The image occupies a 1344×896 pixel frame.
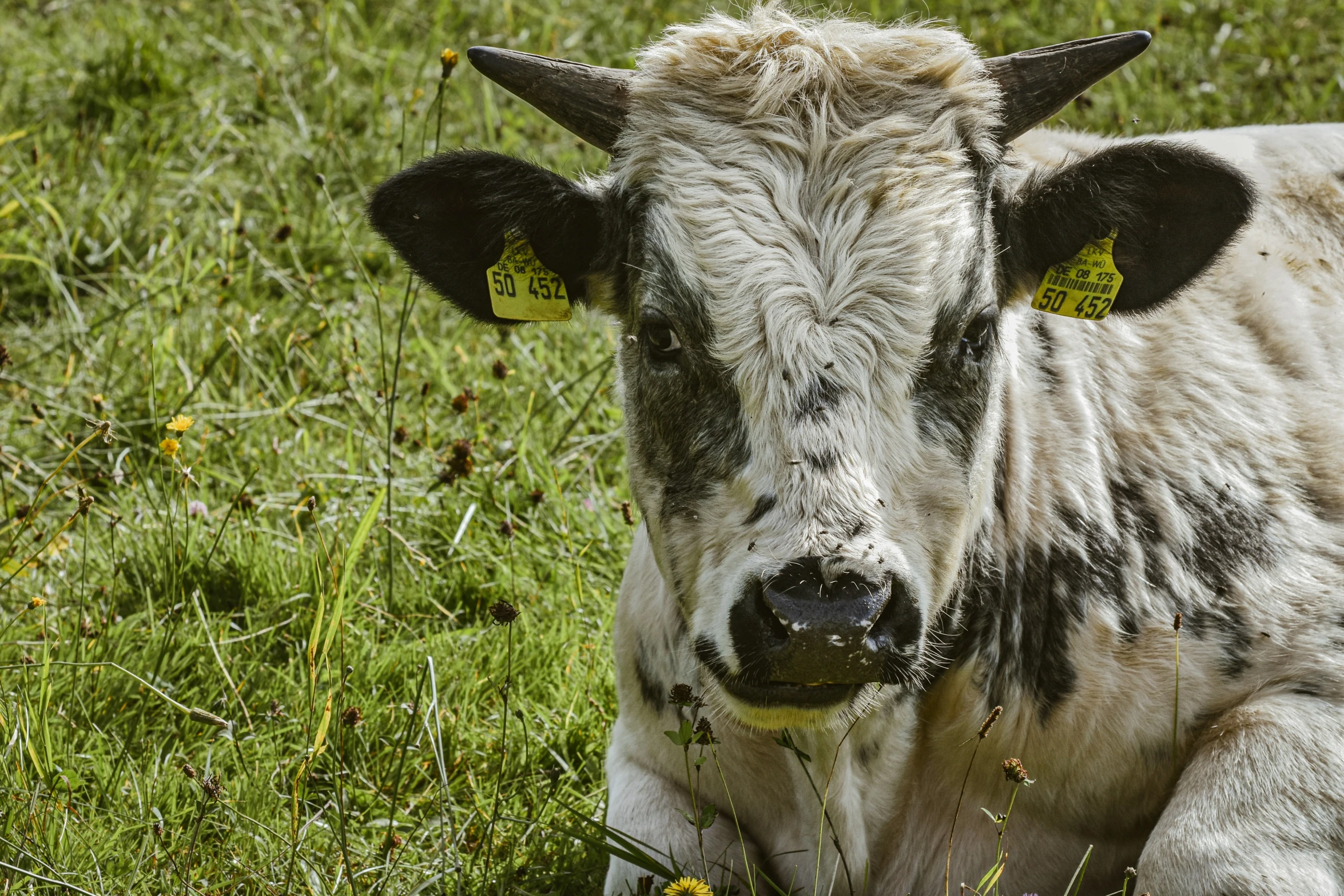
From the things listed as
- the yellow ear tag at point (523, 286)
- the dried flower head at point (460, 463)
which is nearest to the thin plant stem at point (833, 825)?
the yellow ear tag at point (523, 286)

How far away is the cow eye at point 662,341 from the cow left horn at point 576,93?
0.56 m

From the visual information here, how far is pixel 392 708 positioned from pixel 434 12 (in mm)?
5685

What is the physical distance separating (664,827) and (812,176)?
5.87 feet

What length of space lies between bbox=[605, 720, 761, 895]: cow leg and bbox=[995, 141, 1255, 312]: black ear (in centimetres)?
170

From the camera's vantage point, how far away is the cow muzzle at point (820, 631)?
2.78 metres

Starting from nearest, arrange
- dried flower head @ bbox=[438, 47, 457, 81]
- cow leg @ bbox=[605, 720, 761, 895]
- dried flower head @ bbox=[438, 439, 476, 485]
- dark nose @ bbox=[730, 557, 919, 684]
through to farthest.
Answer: dark nose @ bbox=[730, 557, 919, 684]
cow leg @ bbox=[605, 720, 761, 895]
dried flower head @ bbox=[438, 47, 457, 81]
dried flower head @ bbox=[438, 439, 476, 485]

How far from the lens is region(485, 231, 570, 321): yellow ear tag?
3.76 m

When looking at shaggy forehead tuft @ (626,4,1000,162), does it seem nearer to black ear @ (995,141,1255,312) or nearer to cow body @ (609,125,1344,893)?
black ear @ (995,141,1255,312)

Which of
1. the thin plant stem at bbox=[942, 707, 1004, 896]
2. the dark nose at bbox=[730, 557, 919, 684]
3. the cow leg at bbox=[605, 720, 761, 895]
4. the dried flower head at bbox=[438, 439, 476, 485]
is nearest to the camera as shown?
the dark nose at bbox=[730, 557, 919, 684]

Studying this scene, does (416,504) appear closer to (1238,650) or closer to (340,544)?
(340,544)

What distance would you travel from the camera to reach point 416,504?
217 inches

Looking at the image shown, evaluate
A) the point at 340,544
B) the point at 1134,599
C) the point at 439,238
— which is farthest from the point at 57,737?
the point at 1134,599

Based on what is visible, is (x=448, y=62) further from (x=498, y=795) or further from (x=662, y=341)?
(x=498, y=795)

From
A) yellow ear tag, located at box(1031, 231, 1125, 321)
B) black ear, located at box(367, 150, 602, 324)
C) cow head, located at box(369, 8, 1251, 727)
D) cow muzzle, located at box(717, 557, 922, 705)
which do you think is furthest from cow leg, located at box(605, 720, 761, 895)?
yellow ear tag, located at box(1031, 231, 1125, 321)
